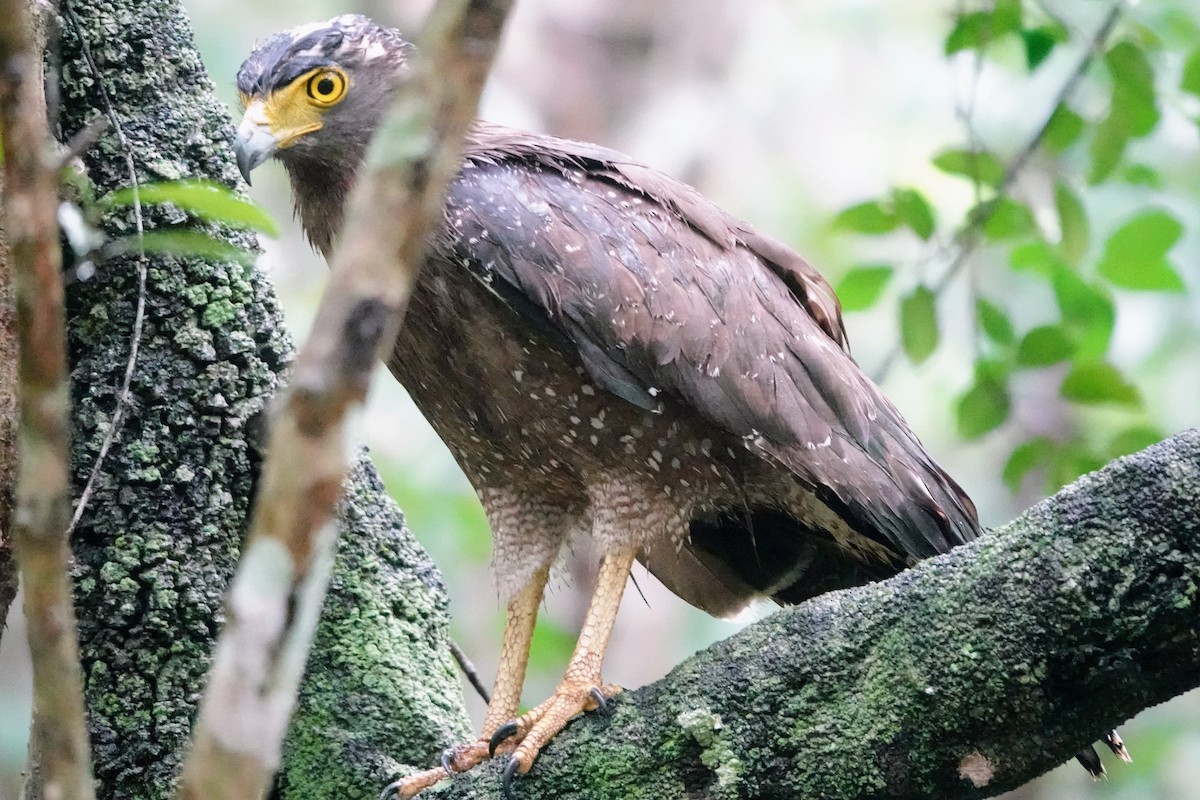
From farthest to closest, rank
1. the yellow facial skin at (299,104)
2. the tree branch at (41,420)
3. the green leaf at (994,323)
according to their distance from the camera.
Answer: the green leaf at (994,323) → the yellow facial skin at (299,104) → the tree branch at (41,420)

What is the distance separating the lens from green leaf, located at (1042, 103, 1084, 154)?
459cm

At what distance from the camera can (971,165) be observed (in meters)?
4.55

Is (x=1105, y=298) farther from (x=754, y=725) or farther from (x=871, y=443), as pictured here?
(x=754, y=725)

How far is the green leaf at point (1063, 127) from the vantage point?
4594 mm

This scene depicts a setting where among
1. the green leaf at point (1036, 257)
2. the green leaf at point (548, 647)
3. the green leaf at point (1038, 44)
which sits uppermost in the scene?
the green leaf at point (1038, 44)

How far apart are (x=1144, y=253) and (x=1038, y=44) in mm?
854

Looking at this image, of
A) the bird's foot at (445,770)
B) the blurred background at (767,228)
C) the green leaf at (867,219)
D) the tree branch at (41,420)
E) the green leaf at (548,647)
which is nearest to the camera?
the tree branch at (41,420)

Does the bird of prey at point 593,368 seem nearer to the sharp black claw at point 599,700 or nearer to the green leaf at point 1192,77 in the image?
the sharp black claw at point 599,700

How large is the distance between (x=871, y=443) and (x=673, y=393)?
2.25 ft

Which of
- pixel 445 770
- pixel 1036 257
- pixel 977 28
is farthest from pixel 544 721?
pixel 977 28

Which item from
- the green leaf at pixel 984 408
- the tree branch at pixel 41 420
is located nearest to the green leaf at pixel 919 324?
the green leaf at pixel 984 408

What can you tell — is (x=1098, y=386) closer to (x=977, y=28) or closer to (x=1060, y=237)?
(x=1060, y=237)

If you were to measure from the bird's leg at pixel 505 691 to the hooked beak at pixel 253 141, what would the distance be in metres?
1.56

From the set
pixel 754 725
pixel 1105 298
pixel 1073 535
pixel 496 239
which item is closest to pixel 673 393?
pixel 496 239
